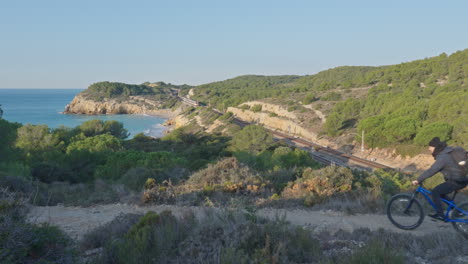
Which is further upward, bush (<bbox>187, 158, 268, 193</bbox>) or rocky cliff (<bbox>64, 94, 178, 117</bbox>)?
bush (<bbox>187, 158, 268, 193</bbox>)

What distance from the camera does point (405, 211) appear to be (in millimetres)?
5523

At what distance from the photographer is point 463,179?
4.90 metres

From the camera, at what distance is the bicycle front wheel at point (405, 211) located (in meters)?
5.45

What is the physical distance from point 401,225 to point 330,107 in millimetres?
46263

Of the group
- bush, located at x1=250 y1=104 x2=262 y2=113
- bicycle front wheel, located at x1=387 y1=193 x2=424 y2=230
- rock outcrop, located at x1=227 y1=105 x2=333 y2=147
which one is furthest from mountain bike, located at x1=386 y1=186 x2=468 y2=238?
bush, located at x1=250 y1=104 x2=262 y2=113

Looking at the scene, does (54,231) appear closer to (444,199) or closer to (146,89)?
(444,199)

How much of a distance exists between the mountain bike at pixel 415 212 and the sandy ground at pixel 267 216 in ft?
0.51

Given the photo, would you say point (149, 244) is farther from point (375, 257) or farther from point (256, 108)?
point (256, 108)

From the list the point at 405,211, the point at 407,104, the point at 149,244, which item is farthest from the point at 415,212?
the point at 407,104

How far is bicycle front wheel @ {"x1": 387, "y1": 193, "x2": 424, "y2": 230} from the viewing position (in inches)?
214

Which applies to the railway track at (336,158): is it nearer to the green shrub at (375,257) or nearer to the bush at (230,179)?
the bush at (230,179)

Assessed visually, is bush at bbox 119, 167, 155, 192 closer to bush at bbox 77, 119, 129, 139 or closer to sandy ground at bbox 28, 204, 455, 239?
sandy ground at bbox 28, 204, 455, 239

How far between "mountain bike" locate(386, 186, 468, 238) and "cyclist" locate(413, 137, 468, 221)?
4.0 inches

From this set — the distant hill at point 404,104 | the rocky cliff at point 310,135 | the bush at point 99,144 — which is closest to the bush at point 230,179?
the bush at point 99,144
